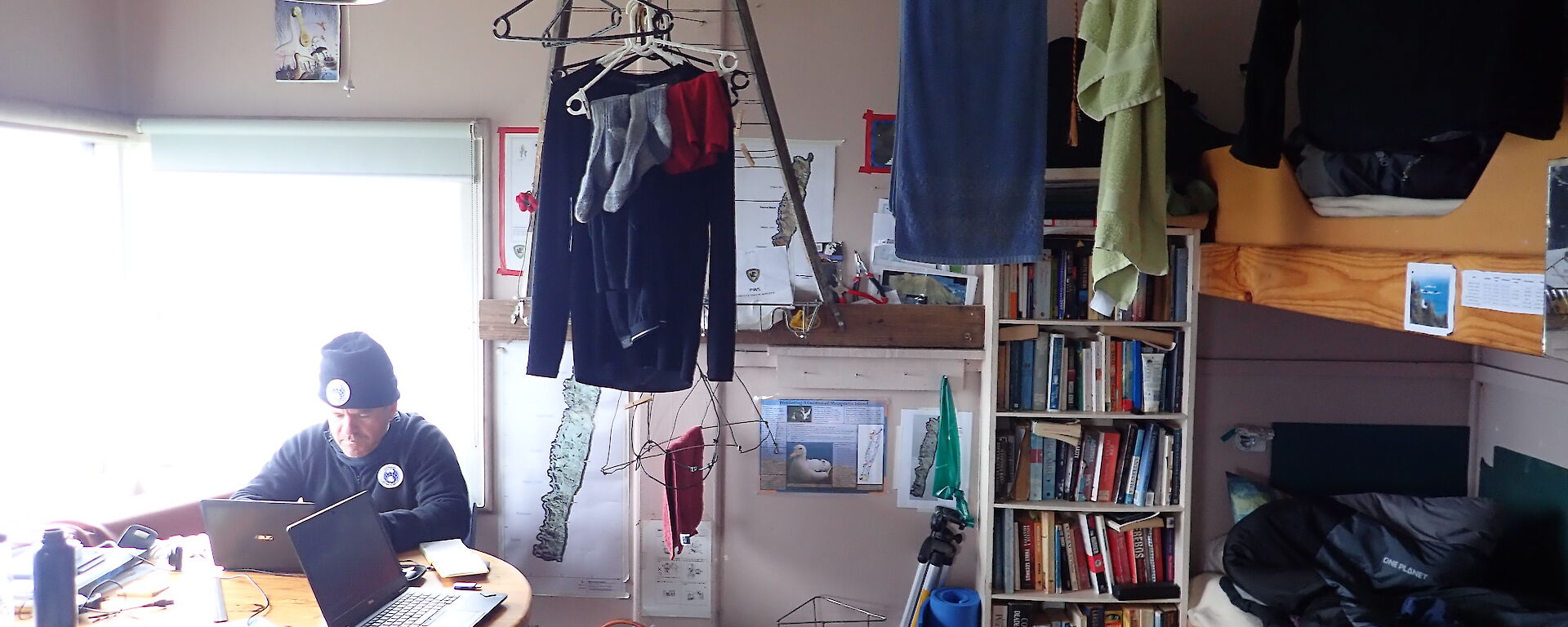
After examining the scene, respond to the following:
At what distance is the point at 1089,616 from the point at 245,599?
2.26 m

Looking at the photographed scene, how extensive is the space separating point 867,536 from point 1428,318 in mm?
1905

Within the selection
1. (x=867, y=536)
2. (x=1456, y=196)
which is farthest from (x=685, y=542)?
(x=1456, y=196)

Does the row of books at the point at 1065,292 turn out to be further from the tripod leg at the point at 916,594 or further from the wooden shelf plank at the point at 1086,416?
the tripod leg at the point at 916,594

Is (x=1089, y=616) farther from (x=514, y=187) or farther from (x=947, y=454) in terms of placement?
(x=514, y=187)

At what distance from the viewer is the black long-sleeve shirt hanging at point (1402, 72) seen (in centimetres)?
140

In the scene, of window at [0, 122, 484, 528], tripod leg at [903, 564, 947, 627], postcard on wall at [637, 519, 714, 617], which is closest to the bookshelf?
tripod leg at [903, 564, 947, 627]

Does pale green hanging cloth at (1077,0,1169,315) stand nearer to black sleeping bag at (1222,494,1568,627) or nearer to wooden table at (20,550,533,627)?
black sleeping bag at (1222,494,1568,627)

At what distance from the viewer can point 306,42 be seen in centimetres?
323

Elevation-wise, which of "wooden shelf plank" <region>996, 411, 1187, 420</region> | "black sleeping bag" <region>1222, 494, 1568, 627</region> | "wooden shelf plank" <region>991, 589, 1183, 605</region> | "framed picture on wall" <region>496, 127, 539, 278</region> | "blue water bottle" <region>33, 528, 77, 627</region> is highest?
"framed picture on wall" <region>496, 127, 539, 278</region>

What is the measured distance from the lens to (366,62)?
10.6ft

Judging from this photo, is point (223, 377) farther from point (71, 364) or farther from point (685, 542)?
point (685, 542)

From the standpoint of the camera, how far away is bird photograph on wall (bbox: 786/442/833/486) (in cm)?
321

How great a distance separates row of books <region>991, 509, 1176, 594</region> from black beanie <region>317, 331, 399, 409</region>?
5.99 ft

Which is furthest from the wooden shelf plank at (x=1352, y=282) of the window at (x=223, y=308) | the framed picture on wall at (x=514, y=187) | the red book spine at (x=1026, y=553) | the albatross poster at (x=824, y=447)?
the window at (x=223, y=308)
